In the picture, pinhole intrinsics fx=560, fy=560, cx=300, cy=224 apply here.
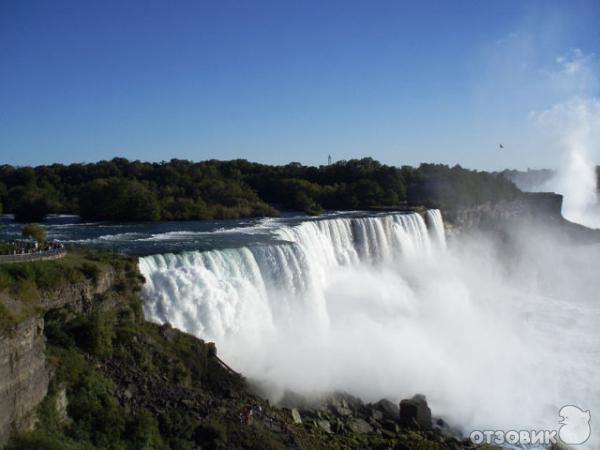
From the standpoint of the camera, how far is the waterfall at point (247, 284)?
16.2 meters

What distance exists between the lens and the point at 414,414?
48.5ft

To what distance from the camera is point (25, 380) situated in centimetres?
952

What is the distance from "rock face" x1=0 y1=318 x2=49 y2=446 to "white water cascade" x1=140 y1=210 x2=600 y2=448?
563cm

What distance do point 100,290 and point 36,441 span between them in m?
5.48

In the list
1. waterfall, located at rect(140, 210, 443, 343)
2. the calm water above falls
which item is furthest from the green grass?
the calm water above falls

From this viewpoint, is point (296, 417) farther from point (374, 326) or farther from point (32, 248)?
point (374, 326)

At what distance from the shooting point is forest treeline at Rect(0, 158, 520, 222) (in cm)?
3512

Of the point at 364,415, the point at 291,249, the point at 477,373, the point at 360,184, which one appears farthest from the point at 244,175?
the point at 364,415

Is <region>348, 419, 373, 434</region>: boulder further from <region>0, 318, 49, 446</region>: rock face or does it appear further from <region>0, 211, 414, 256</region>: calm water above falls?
<region>0, 211, 414, 256</region>: calm water above falls

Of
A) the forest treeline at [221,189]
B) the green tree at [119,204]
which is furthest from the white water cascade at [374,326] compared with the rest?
the forest treeline at [221,189]

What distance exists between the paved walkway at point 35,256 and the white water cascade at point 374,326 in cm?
→ 236

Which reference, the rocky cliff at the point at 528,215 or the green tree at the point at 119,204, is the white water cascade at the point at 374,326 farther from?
the rocky cliff at the point at 528,215

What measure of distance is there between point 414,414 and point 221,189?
29.4 m

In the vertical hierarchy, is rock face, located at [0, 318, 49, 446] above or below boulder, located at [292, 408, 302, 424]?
above
